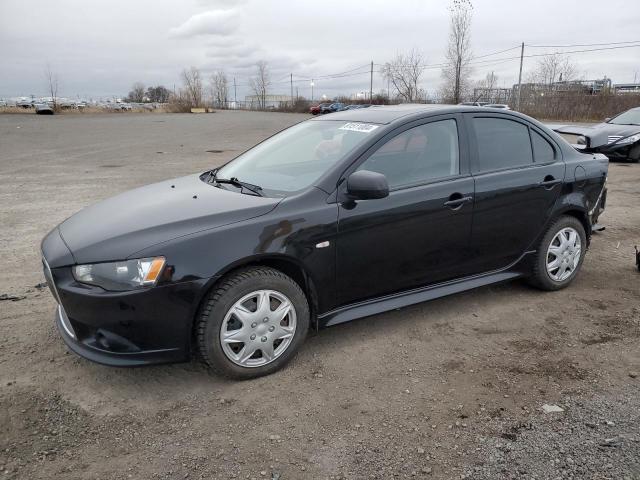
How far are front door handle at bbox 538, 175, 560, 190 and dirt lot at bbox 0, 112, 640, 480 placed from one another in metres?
0.96


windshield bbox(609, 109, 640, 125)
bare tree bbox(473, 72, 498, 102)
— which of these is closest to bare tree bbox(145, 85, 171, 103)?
bare tree bbox(473, 72, 498, 102)

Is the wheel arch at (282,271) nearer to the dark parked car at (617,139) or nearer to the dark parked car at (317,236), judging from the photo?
the dark parked car at (317,236)

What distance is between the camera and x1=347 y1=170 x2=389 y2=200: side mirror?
127 inches

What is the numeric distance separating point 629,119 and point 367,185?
43.3 ft

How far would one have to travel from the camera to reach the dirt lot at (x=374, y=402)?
8.21 ft

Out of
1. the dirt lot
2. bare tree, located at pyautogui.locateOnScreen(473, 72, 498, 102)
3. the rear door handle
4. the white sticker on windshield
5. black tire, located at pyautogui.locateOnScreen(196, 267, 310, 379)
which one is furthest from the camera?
bare tree, located at pyautogui.locateOnScreen(473, 72, 498, 102)

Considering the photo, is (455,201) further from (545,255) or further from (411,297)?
(545,255)

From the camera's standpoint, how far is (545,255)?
442 cm

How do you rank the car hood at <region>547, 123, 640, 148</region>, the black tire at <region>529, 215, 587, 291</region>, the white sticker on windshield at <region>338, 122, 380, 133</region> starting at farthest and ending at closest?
the car hood at <region>547, 123, 640, 148</region> < the black tire at <region>529, 215, 587, 291</region> < the white sticker on windshield at <region>338, 122, 380, 133</region>

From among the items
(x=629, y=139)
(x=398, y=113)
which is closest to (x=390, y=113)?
(x=398, y=113)

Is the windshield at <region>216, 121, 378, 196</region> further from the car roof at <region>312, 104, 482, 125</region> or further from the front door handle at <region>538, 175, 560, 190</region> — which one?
the front door handle at <region>538, 175, 560, 190</region>

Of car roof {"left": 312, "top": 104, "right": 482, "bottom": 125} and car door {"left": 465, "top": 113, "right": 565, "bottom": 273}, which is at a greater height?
car roof {"left": 312, "top": 104, "right": 482, "bottom": 125}

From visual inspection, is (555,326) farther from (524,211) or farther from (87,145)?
(87,145)

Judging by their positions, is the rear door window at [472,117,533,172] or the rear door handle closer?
the rear door window at [472,117,533,172]
